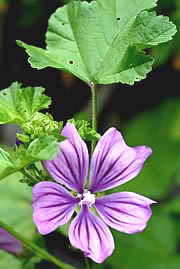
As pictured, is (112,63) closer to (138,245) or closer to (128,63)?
(128,63)

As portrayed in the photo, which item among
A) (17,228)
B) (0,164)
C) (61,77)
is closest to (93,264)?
(0,164)

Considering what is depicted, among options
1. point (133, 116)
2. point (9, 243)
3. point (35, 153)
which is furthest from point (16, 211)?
point (133, 116)

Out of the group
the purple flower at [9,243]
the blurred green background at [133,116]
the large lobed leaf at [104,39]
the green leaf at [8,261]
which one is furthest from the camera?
the blurred green background at [133,116]

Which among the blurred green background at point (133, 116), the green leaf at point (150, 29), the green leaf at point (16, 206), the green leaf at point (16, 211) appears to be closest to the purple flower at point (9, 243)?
the green leaf at point (16, 211)

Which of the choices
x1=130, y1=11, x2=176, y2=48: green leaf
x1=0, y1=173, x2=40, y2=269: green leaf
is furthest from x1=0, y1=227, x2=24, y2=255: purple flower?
x1=130, y1=11, x2=176, y2=48: green leaf

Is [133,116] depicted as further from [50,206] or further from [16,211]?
[50,206]

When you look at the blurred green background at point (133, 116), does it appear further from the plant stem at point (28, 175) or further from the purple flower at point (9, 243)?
the plant stem at point (28, 175)

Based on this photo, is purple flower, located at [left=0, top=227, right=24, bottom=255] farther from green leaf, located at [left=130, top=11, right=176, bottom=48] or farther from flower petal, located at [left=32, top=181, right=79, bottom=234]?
green leaf, located at [left=130, top=11, right=176, bottom=48]
